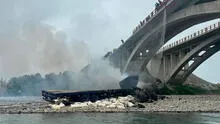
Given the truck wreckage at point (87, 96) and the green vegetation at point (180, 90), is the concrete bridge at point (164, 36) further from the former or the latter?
the truck wreckage at point (87, 96)

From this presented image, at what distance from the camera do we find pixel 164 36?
10938 centimetres

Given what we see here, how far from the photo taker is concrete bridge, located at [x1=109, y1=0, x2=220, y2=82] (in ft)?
277

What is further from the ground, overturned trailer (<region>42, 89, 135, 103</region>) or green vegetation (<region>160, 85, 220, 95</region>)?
green vegetation (<region>160, 85, 220, 95</region>)

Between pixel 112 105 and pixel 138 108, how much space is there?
4414 mm

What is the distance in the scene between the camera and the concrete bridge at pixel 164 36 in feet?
277

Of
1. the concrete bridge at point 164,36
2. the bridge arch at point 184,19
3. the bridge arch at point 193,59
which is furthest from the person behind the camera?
the bridge arch at point 193,59

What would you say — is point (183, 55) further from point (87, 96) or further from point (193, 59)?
point (87, 96)

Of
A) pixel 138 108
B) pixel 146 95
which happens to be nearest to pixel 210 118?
pixel 138 108

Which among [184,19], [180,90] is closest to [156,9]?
[184,19]

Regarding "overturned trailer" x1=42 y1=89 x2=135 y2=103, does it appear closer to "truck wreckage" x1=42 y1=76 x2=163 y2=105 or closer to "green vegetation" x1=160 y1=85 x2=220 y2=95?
"truck wreckage" x1=42 y1=76 x2=163 y2=105

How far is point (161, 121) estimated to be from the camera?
1797 inches

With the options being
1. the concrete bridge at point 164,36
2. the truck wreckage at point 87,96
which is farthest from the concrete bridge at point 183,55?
the truck wreckage at point 87,96

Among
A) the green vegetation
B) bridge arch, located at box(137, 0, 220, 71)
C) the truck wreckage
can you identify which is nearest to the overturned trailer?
the truck wreckage

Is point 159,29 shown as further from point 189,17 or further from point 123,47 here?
point 123,47
